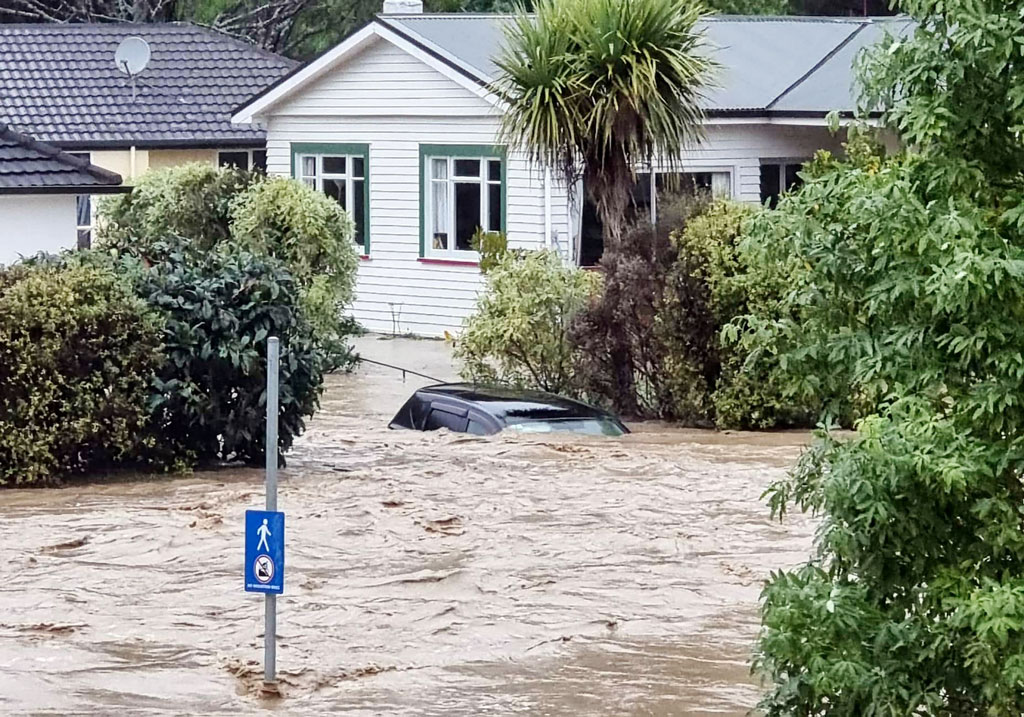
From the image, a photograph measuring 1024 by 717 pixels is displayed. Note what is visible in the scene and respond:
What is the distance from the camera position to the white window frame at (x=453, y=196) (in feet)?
82.6

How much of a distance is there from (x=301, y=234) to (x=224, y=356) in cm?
795

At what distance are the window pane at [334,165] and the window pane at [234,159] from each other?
4.63 m

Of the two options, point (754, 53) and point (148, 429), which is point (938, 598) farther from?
point (754, 53)

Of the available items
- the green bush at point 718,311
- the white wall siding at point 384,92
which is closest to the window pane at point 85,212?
the white wall siding at point 384,92

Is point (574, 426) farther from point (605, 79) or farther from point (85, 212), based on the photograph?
point (85, 212)

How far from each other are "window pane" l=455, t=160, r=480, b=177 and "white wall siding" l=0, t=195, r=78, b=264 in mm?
7013

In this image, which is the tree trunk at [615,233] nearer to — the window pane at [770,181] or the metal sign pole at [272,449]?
the window pane at [770,181]

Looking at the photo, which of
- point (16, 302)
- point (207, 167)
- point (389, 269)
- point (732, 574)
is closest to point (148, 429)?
point (16, 302)

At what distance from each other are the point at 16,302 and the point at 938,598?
9830mm

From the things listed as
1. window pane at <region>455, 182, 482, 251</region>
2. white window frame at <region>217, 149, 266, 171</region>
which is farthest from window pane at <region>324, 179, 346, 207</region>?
white window frame at <region>217, 149, 266, 171</region>

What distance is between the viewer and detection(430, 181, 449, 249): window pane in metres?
26.1

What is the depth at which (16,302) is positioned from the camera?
1416 centimetres

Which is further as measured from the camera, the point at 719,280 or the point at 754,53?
the point at 754,53

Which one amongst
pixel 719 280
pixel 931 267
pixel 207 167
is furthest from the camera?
pixel 207 167
